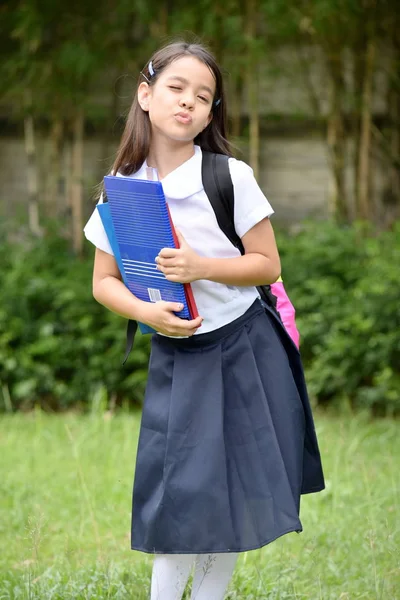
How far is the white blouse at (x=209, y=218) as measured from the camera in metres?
1.99

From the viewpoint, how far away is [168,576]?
2.07 m

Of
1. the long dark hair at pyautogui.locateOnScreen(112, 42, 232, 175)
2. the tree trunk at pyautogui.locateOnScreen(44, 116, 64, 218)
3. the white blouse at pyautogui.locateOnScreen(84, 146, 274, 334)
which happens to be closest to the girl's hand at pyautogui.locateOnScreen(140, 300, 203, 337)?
the white blouse at pyautogui.locateOnScreen(84, 146, 274, 334)

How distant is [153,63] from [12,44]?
16.7ft

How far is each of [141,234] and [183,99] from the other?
317 millimetres

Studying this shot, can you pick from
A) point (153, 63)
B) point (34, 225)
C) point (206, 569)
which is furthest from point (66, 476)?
point (34, 225)

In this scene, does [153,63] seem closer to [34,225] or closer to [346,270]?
[346,270]

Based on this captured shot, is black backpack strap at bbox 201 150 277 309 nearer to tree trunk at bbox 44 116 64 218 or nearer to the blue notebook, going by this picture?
the blue notebook

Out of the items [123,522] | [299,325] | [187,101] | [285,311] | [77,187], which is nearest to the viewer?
Answer: [187,101]

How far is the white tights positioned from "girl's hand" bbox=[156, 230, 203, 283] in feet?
2.13

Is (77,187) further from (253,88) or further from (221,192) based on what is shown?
(221,192)

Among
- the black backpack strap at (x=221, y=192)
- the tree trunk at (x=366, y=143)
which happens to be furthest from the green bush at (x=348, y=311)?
the black backpack strap at (x=221, y=192)

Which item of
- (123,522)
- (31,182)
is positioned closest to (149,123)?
(123,522)

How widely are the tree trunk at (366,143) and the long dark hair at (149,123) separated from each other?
4215 millimetres

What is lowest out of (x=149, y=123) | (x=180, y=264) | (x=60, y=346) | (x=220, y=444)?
(x=60, y=346)
